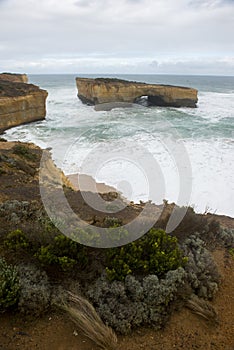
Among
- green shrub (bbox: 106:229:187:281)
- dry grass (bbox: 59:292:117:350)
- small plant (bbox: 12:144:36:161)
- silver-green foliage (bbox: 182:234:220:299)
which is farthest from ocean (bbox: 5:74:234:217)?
dry grass (bbox: 59:292:117:350)

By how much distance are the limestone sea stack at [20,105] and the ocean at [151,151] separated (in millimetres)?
711

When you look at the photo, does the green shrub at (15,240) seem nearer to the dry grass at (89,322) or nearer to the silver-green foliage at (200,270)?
the dry grass at (89,322)

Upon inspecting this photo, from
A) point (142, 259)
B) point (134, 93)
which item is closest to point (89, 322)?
point (142, 259)

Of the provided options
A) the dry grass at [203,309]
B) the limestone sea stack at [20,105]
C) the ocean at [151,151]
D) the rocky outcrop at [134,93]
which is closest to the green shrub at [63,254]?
the dry grass at [203,309]

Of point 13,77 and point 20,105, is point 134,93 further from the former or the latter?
point 13,77

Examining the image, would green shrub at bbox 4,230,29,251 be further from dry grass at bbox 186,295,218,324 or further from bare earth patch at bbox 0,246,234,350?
dry grass at bbox 186,295,218,324

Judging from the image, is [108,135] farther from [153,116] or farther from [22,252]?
[22,252]

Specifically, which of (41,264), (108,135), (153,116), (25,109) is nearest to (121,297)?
(41,264)

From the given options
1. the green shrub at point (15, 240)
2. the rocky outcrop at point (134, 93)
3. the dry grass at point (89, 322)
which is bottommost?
the dry grass at point (89, 322)

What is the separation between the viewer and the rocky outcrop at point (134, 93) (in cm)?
3588

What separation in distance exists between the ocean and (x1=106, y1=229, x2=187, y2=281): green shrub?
3.59 meters

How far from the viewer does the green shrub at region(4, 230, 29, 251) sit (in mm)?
4432

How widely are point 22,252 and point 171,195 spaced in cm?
843

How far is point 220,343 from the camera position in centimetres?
366
